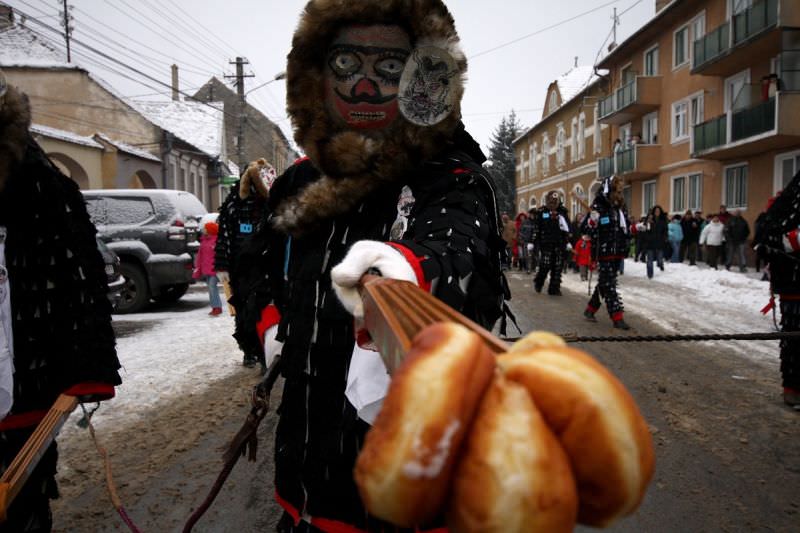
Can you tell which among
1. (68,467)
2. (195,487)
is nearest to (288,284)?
(195,487)

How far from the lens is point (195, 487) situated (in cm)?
343

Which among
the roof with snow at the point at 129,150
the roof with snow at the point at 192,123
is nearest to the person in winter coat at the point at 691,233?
the roof with snow at the point at 129,150

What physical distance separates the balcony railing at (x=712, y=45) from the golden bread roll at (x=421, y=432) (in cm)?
2334

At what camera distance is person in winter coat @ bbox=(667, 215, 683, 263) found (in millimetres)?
20422

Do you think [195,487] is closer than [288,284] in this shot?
No

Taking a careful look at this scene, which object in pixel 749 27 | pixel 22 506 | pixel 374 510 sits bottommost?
pixel 22 506

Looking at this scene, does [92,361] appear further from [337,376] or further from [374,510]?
[374,510]

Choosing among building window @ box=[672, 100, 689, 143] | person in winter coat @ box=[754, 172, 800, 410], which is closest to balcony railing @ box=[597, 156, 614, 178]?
building window @ box=[672, 100, 689, 143]

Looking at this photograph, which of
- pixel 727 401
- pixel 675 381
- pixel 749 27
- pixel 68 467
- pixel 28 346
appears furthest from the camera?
pixel 749 27

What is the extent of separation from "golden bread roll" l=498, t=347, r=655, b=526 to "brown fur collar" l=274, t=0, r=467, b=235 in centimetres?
124

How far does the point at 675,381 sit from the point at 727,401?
64cm

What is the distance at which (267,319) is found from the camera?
215 cm

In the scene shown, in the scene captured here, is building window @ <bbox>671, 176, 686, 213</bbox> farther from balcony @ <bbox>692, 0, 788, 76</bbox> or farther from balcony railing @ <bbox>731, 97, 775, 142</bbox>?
balcony railing @ <bbox>731, 97, 775, 142</bbox>

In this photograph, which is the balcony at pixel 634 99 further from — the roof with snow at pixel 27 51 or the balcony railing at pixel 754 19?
the roof with snow at pixel 27 51
